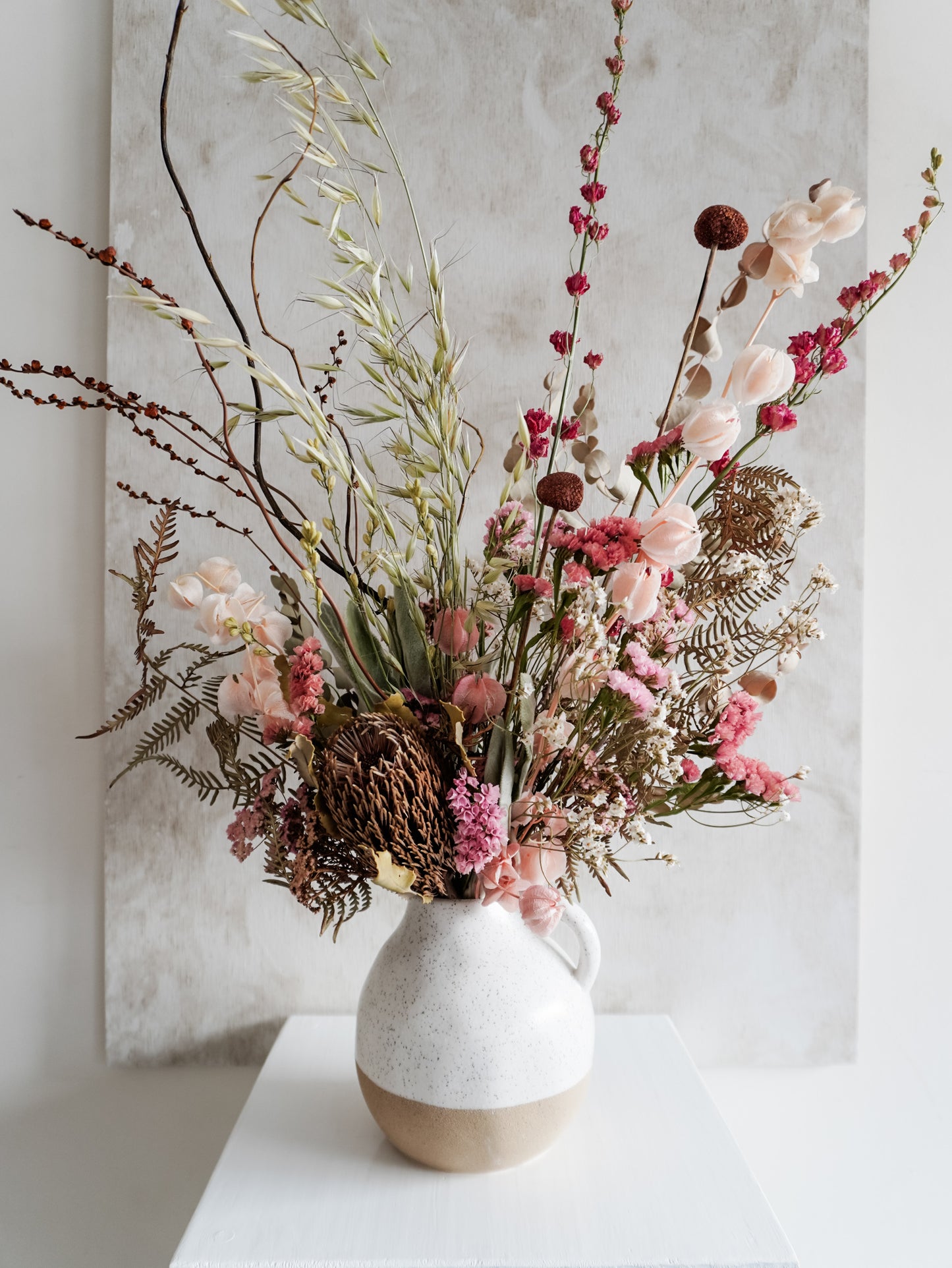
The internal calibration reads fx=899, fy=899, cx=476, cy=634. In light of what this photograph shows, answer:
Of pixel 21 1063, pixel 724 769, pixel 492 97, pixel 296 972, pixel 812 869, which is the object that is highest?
pixel 492 97

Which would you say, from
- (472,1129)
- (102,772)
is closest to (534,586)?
(472,1129)

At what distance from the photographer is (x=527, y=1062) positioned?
2.35 feet

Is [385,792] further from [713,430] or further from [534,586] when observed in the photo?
[713,430]

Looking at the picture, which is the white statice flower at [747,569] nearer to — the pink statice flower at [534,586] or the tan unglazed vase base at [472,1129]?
the pink statice flower at [534,586]

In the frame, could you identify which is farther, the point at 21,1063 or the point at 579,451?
the point at 21,1063

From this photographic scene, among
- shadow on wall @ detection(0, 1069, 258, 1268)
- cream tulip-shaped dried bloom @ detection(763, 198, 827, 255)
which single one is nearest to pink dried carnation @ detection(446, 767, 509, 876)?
cream tulip-shaped dried bloom @ detection(763, 198, 827, 255)

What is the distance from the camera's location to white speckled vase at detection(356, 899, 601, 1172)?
71 cm

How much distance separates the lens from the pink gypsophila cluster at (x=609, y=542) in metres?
0.63

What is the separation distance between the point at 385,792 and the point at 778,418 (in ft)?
1.28

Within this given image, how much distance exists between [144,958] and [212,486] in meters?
0.54

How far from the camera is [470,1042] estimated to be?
2.33 feet

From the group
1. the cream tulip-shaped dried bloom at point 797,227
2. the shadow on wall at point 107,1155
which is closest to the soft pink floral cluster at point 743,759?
the cream tulip-shaped dried bloom at point 797,227

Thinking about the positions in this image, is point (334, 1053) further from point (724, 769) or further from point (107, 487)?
point (107, 487)

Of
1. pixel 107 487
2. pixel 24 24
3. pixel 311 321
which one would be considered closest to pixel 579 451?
pixel 311 321
